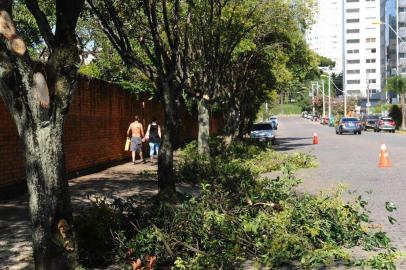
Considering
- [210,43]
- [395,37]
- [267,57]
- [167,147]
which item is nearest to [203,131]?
[210,43]

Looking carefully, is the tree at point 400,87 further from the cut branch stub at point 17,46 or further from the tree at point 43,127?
the cut branch stub at point 17,46

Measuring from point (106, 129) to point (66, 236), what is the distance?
48.9 feet

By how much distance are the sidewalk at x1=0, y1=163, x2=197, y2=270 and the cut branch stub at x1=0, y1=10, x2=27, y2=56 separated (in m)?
2.69

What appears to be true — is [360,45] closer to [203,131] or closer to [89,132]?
[203,131]

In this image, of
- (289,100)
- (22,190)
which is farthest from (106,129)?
(289,100)

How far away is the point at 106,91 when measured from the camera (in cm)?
2016

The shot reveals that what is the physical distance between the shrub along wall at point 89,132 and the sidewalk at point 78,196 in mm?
446

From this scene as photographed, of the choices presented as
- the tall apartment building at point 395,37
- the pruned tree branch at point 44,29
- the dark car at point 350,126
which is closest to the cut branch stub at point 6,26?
the pruned tree branch at point 44,29

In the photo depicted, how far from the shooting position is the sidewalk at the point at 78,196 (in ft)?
22.8

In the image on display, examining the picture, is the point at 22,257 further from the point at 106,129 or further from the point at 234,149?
the point at 234,149

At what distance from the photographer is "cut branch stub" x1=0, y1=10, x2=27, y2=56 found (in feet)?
15.7

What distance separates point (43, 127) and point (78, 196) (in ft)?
23.4

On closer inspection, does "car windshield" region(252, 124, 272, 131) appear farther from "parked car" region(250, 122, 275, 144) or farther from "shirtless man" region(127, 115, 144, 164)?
"shirtless man" region(127, 115, 144, 164)

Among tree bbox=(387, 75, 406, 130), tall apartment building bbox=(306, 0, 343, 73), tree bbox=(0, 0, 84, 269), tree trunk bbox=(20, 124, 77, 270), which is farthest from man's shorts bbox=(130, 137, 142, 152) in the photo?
tall apartment building bbox=(306, 0, 343, 73)
